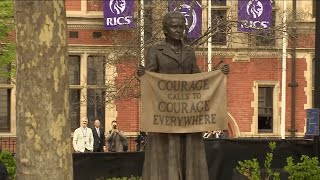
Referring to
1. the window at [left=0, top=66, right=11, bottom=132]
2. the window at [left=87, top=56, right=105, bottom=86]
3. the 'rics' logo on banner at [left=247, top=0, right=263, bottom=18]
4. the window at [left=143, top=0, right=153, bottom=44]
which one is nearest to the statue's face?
the window at [left=143, top=0, right=153, bottom=44]

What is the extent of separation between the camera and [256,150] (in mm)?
14250

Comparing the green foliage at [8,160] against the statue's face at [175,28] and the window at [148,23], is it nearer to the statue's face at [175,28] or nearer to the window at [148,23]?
the statue's face at [175,28]

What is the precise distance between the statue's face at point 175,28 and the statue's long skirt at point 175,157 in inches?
47.0

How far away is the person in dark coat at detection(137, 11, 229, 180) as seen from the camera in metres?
9.34

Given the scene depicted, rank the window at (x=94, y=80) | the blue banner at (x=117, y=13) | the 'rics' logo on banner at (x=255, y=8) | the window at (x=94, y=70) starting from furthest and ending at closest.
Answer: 1. the window at (x=94, y=70)
2. the window at (x=94, y=80)
3. the blue banner at (x=117, y=13)
4. the 'rics' logo on banner at (x=255, y=8)

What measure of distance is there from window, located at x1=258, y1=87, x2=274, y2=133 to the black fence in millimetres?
14194

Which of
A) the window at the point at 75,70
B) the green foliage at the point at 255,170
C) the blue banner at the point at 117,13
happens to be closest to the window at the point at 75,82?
the window at the point at 75,70

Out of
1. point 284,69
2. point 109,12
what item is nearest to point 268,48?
point 284,69

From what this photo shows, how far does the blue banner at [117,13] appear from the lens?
23.6m

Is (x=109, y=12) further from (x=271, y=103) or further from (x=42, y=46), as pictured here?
(x=42, y=46)

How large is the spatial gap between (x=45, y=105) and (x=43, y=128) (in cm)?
20

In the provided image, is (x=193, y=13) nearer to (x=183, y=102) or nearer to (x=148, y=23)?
(x=148, y=23)

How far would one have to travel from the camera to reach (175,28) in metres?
9.18

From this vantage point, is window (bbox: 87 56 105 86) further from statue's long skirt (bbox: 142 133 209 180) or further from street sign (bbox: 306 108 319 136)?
statue's long skirt (bbox: 142 133 209 180)
